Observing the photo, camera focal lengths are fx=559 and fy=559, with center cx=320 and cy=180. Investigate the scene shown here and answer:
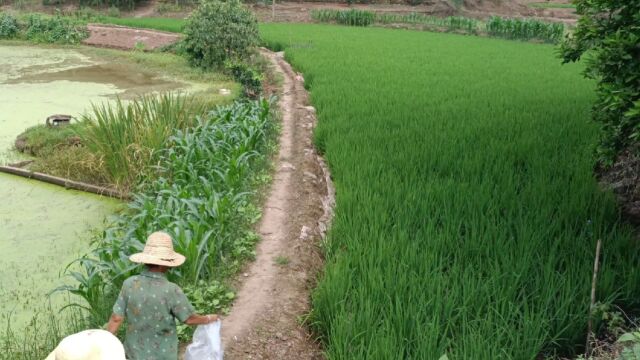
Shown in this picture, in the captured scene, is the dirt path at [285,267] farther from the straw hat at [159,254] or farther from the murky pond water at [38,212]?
the murky pond water at [38,212]

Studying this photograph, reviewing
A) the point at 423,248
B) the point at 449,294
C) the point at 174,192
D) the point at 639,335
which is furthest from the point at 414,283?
the point at 174,192

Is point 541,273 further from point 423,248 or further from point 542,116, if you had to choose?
point 542,116

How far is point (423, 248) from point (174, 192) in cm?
224

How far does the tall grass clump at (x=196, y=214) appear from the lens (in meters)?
3.58

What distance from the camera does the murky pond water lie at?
4133mm

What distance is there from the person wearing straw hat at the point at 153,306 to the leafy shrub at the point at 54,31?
63.1 feet

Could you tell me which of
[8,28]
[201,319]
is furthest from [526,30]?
[201,319]

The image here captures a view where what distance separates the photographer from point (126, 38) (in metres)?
18.9

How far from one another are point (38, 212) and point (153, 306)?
3698 millimetres

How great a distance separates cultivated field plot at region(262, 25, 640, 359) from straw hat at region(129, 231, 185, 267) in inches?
34.7

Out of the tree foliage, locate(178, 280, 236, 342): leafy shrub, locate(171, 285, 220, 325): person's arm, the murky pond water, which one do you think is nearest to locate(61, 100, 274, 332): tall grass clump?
locate(178, 280, 236, 342): leafy shrub

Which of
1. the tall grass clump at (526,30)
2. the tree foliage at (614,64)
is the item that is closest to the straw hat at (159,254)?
the tree foliage at (614,64)

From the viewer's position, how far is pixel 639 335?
2.16 meters

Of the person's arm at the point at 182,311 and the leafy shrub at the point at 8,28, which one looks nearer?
the person's arm at the point at 182,311
